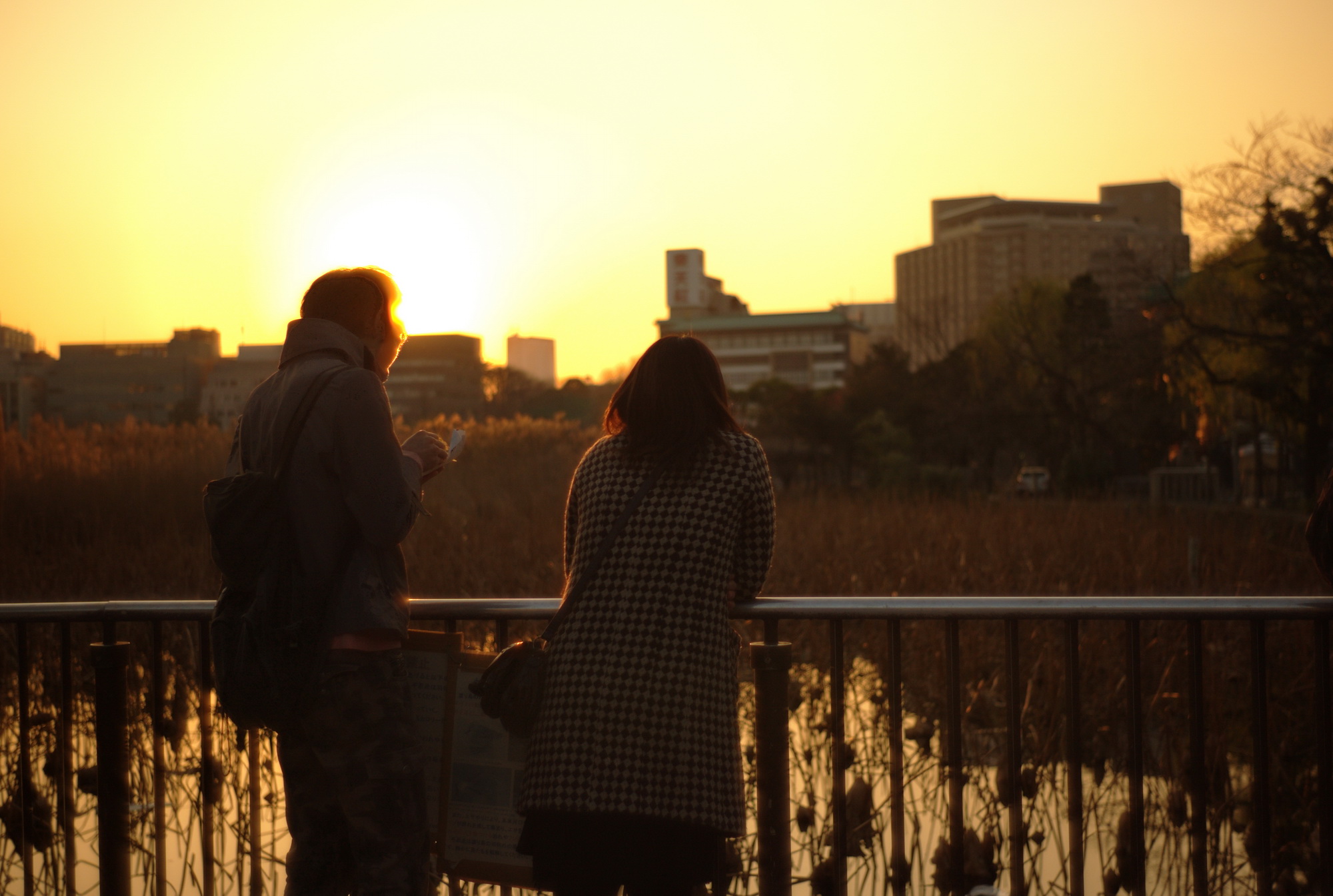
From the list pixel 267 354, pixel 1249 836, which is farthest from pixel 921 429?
pixel 1249 836

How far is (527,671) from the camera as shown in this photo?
2.46m

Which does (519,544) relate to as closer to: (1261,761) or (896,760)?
(896,760)

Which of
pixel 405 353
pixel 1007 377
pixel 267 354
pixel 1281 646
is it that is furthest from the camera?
pixel 405 353

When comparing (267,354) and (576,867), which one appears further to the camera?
(267,354)

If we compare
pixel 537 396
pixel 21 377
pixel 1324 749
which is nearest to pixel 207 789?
pixel 1324 749

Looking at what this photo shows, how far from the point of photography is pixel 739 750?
244 centimetres

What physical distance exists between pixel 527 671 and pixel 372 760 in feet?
1.16

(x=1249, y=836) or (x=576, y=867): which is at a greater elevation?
(x=576, y=867)

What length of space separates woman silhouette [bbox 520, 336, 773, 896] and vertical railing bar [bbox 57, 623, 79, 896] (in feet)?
4.74

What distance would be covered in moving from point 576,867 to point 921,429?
1824 inches

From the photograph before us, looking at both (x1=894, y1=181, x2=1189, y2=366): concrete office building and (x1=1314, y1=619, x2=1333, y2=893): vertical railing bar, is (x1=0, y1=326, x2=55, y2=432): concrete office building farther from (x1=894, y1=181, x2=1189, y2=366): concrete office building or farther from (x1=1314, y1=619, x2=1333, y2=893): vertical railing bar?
(x1=894, y1=181, x2=1189, y2=366): concrete office building

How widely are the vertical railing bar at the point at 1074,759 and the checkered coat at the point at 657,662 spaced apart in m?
0.83

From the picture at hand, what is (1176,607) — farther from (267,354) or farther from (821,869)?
(267,354)

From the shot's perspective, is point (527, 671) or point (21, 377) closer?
point (527, 671)
